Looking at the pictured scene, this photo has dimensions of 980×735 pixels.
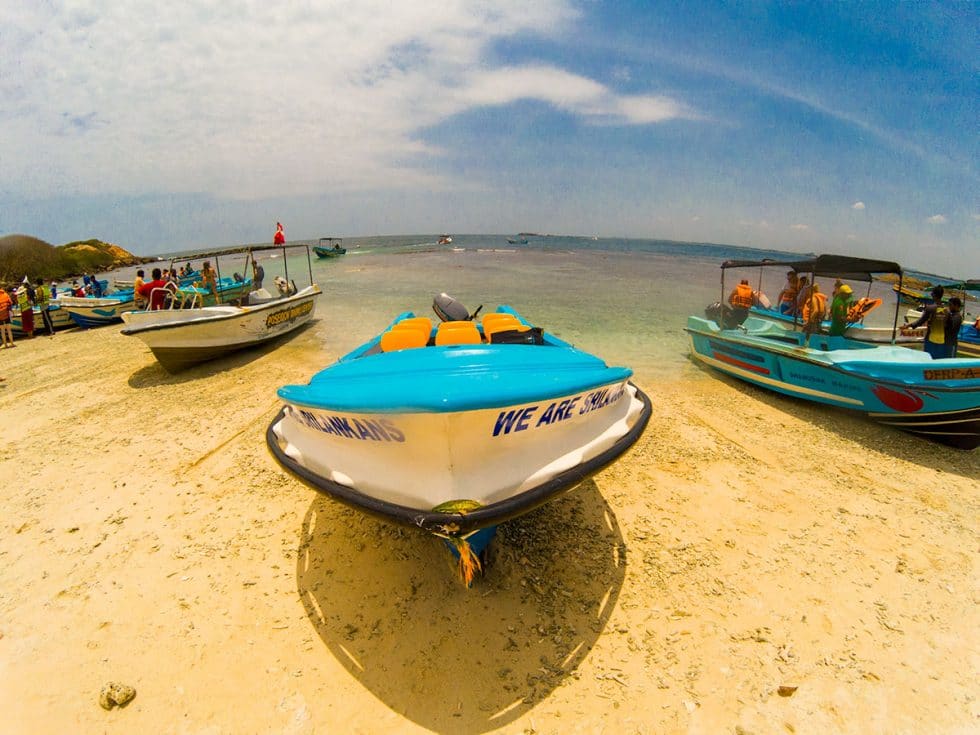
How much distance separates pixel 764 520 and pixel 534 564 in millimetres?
2595

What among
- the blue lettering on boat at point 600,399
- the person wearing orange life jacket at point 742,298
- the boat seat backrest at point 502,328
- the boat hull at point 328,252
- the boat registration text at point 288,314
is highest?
the boat hull at point 328,252

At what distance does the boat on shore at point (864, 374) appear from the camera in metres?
5.79

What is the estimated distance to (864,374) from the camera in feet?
21.2

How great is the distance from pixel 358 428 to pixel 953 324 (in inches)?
378

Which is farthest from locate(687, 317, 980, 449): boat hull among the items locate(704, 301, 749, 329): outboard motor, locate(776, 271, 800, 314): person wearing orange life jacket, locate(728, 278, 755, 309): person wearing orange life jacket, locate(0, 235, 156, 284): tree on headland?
locate(0, 235, 156, 284): tree on headland

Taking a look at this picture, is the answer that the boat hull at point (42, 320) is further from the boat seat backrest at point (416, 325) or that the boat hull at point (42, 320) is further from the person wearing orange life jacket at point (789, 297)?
the person wearing orange life jacket at point (789, 297)

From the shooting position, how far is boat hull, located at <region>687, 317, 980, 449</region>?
576 centimetres

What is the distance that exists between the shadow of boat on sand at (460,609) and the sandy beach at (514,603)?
2 centimetres

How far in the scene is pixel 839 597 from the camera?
353cm

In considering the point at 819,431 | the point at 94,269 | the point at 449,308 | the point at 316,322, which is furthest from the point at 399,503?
the point at 94,269

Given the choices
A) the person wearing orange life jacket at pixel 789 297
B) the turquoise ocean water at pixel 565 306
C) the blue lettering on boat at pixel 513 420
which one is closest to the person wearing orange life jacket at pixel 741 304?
the person wearing orange life jacket at pixel 789 297

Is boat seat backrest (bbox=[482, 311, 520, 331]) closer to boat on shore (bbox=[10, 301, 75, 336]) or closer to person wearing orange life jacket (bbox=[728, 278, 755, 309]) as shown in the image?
person wearing orange life jacket (bbox=[728, 278, 755, 309])

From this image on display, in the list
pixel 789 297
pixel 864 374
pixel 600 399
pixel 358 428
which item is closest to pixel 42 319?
pixel 358 428

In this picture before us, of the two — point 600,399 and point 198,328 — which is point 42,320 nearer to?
point 198,328
